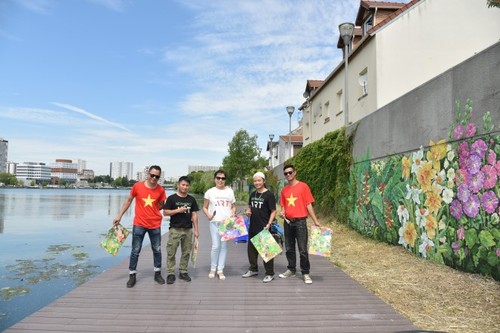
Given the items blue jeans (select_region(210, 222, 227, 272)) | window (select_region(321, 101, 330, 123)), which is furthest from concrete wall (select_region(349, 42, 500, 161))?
window (select_region(321, 101, 330, 123))

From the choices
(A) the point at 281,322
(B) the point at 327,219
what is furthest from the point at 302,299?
(B) the point at 327,219

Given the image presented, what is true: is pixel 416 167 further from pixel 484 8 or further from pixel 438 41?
pixel 484 8

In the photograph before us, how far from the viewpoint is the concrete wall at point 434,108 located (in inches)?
203

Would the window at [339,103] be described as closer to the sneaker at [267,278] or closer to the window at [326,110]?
the window at [326,110]

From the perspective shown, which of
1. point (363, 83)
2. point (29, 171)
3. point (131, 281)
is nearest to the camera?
point (131, 281)

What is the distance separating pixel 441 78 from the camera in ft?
21.0

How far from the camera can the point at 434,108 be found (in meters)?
6.60

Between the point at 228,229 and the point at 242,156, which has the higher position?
the point at 242,156

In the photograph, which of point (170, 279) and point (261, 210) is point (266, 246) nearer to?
point (261, 210)

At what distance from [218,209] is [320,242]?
1682mm

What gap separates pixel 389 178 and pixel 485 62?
355cm

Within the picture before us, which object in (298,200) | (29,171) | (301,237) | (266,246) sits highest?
(29,171)

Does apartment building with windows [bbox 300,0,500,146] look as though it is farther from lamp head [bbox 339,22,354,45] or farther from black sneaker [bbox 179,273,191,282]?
black sneaker [bbox 179,273,191,282]

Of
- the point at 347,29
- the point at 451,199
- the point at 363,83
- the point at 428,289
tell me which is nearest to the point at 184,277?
the point at 428,289
